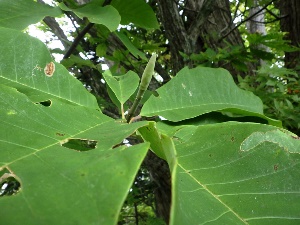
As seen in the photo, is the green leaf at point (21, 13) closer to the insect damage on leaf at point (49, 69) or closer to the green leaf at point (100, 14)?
the green leaf at point (100, 14)

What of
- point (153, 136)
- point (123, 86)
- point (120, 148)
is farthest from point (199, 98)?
point (120, 148)

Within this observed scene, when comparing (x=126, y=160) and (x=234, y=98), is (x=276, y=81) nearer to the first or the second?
(x=234, y=98)

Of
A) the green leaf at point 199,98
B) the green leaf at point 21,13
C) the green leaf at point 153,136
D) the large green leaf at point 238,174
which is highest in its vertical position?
the green leaf at point 21,13

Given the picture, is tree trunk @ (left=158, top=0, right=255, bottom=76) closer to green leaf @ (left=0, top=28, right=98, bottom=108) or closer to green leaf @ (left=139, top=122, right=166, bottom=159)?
green leaf @ (left=0, top=28, right=98, bottom=108)

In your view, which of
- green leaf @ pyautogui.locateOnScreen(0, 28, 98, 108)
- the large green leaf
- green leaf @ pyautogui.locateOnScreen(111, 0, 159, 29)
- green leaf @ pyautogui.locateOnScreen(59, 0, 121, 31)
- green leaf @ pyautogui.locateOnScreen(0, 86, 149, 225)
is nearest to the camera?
green leaf @ pyautogui.locateOnScreen(0, 86, 149, 225)

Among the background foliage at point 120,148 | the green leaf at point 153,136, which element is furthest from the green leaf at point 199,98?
the green leaf at point 153,136

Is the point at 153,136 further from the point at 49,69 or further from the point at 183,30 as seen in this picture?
the point at 183,30

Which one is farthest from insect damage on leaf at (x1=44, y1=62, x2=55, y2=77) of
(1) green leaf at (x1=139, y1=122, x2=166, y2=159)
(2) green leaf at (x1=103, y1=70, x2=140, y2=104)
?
(1) green leaf at (x1=139, y1=122, x2=166, y2=159)
